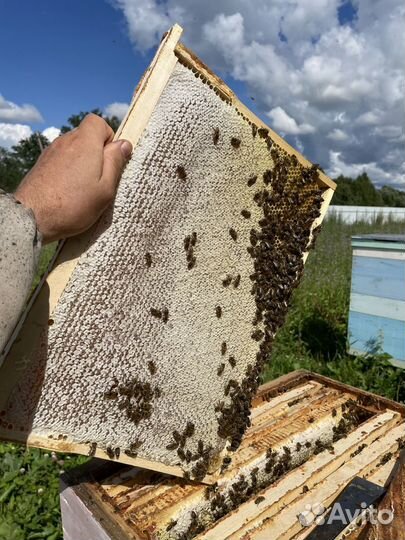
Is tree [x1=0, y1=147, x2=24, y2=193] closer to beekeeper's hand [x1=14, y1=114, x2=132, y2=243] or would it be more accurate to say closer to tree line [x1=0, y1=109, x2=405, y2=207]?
tree line [x1=0, y1=109, x2=405, y2=207]

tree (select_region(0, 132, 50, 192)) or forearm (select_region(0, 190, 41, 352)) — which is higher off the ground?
tree (select_region(0, 132, 50, 192))

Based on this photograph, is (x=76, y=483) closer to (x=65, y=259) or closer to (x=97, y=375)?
(x=97, y=375)

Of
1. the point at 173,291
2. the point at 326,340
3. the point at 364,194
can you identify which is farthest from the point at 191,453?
the point at 364,194

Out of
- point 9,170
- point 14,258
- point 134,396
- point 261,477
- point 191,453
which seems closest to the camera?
point 14,258

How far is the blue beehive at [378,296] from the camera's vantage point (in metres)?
3.82

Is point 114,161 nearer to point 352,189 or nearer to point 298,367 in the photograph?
point 298,367

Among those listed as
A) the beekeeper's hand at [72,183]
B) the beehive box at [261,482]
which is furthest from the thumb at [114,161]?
the beehive box at [261,482]

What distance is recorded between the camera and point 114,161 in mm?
1271

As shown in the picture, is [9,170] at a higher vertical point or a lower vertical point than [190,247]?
higher

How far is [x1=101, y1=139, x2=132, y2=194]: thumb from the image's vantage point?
1254mm

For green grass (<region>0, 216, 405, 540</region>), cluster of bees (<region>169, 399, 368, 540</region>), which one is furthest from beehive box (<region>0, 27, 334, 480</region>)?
green grass (<region>0, 216, 405, 540</region>)

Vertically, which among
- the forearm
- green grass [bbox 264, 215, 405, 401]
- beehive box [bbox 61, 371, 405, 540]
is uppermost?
green grass [bbox 264, 215, 405, 401]

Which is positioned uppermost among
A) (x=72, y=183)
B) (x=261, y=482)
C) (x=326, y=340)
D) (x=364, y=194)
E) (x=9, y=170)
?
(x=364, y=194)

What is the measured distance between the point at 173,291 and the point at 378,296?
114 inches
